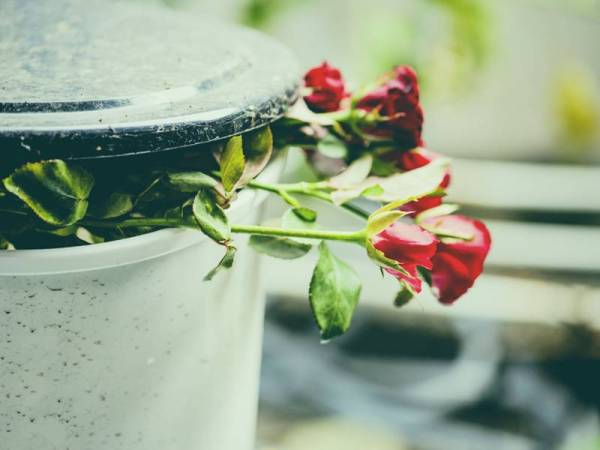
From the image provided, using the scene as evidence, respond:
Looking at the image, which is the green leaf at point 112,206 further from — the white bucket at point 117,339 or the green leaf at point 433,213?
the green leaf at point 433,213

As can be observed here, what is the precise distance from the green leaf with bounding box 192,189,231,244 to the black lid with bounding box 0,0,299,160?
1.4 inches

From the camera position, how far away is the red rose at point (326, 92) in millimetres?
487

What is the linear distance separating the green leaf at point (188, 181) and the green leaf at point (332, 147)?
123 millimetres

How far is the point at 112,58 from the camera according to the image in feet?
1.40

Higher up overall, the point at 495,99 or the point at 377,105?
the point at 377,105

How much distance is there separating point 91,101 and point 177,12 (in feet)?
0.91

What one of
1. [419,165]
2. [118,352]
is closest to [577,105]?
[419,165]

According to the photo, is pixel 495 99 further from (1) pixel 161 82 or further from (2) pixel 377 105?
(1) pixel 161 82

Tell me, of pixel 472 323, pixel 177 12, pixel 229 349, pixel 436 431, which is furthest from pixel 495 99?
pixel 229 349

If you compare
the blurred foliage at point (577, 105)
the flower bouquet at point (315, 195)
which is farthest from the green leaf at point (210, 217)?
the blurred foliage at point (577, 105)

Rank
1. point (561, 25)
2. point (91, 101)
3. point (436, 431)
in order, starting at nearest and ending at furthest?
point (91, 101), point (436, 431), point (561, 25)

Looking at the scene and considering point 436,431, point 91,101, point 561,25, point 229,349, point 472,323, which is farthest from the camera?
point 561,25

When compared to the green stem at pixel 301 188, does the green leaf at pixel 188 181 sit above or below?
above

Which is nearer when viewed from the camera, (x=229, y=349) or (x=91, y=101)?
(x=91, y=101)
